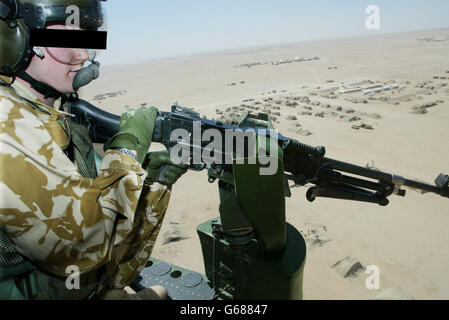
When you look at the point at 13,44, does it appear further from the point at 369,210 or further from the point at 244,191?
the point at 369,210

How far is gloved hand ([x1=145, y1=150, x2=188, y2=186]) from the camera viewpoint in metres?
2.66

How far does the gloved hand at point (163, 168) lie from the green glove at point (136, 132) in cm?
34

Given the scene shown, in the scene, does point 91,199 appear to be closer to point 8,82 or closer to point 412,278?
point 8,82

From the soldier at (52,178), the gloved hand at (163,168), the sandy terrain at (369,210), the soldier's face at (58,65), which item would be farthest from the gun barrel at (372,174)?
the soldier's face at (58,65)

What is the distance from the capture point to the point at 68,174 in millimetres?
1378

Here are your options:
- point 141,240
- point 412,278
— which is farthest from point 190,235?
point 412,278

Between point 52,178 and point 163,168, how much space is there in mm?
1421

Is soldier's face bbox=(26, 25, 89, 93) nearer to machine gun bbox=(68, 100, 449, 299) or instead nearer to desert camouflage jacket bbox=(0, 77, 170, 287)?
desert camouflage jacket bbox=(0, 77, 170, 287)

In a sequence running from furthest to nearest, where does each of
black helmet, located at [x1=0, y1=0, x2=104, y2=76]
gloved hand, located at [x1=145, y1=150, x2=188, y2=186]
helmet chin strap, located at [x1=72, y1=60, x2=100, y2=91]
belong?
gloved hand, located at [x1=145, y1=150, x2=188, y2=186] < helmet chin strap, located at [x1=72, y1=60, x2=100, y2=91] < black helmet, located at [x1=0, y1=0, x2=104, y2=76]

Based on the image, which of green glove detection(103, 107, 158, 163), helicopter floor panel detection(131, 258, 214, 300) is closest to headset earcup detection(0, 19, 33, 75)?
green glove detection(103, 107, 158, 163)

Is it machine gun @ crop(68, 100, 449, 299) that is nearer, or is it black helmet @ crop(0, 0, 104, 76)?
black helmet @ crop(0, 0, 104, 76)

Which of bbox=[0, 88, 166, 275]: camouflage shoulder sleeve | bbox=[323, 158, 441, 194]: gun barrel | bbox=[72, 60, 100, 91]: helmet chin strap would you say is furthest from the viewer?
bbox=[323, 158, 441, 194]: gun barrel

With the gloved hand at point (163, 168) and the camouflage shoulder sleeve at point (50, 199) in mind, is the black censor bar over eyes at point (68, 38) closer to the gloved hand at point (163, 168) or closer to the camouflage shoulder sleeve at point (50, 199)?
the camouflage shoulder sleeve at point (50, 199)
